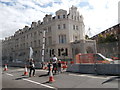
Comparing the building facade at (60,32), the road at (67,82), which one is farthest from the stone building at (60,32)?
the road at (67,82)

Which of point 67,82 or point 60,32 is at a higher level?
point 60,32

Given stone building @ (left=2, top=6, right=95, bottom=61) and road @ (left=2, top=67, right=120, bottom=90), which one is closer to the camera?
road @ (left=2, top=67, right=120, bottom=90)

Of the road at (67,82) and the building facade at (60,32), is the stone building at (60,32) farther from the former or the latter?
the road at (67,82)

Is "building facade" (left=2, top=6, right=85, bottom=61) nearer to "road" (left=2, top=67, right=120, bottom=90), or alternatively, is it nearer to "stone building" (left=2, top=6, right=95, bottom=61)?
"stone building" (left=2, top=6, right=95, bottom=61)

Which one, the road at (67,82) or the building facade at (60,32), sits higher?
the building facade at (60,32)

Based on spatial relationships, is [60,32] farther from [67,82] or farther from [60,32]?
[67,82]

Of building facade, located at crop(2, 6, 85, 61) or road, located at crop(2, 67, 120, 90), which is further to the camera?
building facade, located at crop(2, 6, 85, 61)

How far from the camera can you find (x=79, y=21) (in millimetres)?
42531

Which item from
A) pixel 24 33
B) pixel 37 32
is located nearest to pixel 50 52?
pixel 37 32

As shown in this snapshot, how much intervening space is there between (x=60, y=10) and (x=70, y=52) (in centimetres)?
1180

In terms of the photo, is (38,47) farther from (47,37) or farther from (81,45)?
(81,45)

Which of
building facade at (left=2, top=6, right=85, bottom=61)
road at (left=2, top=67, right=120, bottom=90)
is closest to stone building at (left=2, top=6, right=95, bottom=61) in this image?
building facade at (left=2, top=6, right=85, bottom=61)

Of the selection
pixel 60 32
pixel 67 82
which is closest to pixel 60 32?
pixel 60 32

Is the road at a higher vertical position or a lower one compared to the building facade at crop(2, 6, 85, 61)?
lower
